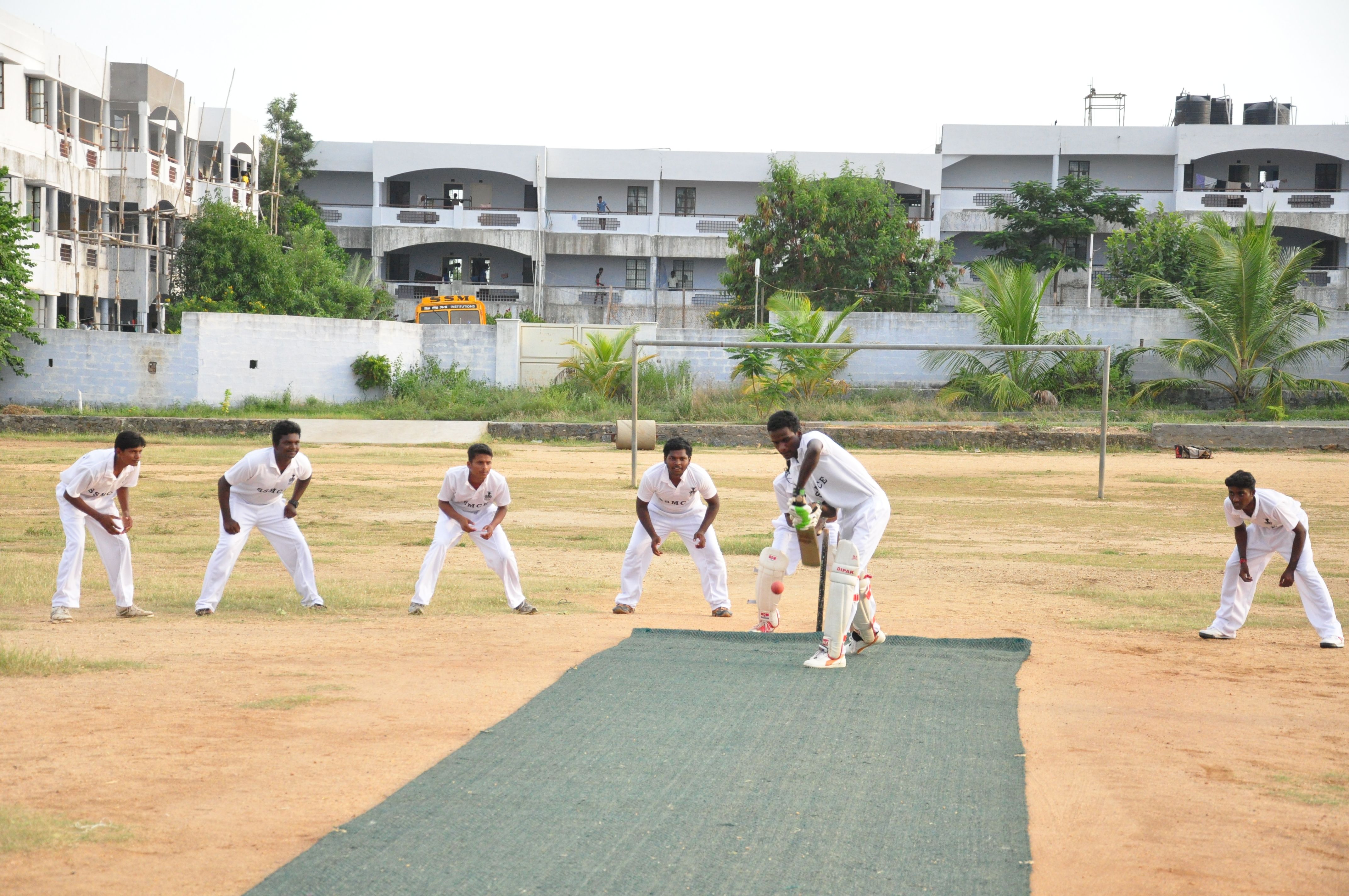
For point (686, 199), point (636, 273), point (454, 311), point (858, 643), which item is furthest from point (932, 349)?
point (686, 199)

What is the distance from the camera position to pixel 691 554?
953 centimetres

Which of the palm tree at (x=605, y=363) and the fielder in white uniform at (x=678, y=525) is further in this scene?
the palm tree at (x=605, y=363)

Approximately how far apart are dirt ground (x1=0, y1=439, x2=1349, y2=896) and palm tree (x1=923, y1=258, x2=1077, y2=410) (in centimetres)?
1016

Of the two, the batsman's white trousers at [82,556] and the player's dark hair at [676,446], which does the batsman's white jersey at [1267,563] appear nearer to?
the player's dark hair at [676,446]

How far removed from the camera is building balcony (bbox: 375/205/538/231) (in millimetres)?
46438

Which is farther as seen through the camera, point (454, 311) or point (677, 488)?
point (454, 311)

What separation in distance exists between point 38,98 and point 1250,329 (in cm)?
3135

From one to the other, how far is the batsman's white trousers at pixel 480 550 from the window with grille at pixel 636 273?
40409 mm

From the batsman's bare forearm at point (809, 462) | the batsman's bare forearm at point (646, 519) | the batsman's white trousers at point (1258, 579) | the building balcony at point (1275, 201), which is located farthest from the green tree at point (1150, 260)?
the batsman's bare forearm at point (809, 462)

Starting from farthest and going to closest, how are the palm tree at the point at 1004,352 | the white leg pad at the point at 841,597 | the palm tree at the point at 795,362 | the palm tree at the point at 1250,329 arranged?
the palm tree at the point at 1250,329, the palm tree at the point at 1004,352, the palm tree at the point at 795,362, the white leg pad at the point at 841,597

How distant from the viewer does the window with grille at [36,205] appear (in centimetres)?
3161

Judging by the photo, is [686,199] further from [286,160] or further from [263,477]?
[263,477]

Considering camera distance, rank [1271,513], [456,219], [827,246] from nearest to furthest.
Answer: [1271,513]
[827,246]
[456,219]

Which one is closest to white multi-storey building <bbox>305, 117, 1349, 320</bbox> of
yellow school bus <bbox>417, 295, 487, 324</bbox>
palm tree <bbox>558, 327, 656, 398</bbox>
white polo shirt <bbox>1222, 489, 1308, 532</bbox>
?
yellow school bus <bbox>417, 295, 487, 324</bbox>
